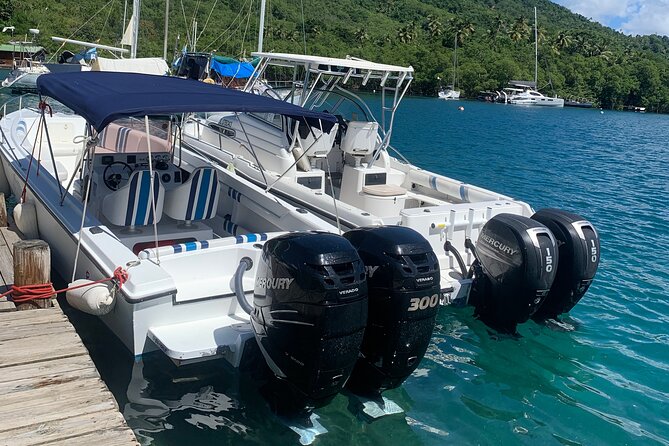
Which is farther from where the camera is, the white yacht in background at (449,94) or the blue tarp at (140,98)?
the white yacht in background at (449,94)

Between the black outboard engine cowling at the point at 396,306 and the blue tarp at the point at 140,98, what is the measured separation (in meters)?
1.80

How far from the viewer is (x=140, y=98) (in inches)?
191

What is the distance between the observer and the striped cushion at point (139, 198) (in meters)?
5.52

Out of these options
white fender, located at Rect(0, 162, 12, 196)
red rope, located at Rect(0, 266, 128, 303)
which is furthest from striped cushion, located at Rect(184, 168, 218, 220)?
white fender, located at Rect(0, 162, 12, 196)

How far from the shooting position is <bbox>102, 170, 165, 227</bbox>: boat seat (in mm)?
5531

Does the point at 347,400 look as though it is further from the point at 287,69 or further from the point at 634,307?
the point at 287,69

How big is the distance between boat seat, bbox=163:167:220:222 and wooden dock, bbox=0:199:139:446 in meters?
1.92

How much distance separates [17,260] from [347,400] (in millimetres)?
2735

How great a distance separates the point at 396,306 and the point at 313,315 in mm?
658

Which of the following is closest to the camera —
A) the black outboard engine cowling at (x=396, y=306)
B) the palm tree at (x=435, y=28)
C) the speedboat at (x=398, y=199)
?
the black outboard engine cowling at (x=396, y=306)

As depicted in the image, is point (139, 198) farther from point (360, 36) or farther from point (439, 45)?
point (439, 45)

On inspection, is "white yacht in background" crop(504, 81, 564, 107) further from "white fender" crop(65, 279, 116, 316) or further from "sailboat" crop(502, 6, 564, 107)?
"white fender" crop(65, 279, 116, 316)

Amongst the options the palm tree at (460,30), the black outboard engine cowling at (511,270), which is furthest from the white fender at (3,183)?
the palm tree at (460,30)

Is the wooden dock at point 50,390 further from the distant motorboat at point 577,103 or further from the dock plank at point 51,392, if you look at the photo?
the distant motorboat at point 577,103
